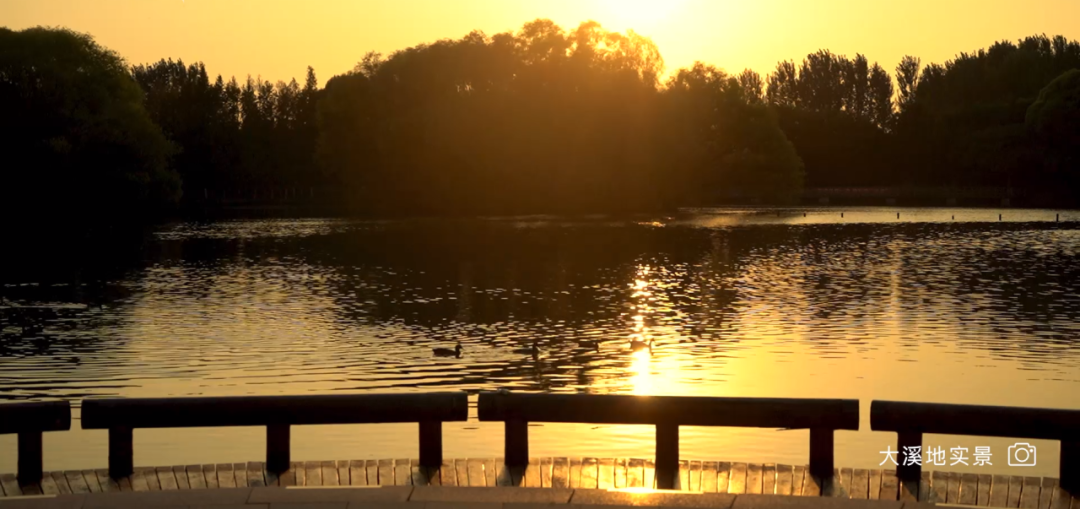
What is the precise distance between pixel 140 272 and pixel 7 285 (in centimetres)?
787

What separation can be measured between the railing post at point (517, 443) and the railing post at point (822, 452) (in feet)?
8.09

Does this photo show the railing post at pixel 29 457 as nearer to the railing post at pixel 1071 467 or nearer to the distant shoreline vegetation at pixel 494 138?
the railing post at pixel 1071 467

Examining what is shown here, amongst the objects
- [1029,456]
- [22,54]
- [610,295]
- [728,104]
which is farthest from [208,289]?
[728,104]

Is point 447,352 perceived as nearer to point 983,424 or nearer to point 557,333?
point 557,333

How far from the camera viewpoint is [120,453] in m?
10.9

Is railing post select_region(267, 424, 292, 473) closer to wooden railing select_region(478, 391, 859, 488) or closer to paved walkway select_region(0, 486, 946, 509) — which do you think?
paved walkway select_region(0, 486, 946, 509)

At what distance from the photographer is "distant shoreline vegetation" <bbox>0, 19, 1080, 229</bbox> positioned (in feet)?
272

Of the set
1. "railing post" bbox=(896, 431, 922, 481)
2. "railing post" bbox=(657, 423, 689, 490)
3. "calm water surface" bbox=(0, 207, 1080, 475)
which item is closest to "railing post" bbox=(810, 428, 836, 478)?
"railing post" bbox=(896, 431, 922, 481)

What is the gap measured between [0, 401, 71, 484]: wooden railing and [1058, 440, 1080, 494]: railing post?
8.22 m

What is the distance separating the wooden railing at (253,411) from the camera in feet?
35.5

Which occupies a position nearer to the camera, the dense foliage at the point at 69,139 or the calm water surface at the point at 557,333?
the calm water surface at the point at 557,333

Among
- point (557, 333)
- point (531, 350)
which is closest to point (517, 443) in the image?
point (531, 350)

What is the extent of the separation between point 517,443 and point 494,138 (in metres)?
94.5

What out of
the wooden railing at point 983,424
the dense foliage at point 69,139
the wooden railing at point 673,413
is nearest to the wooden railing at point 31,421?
the wooden railing at point 673,413
